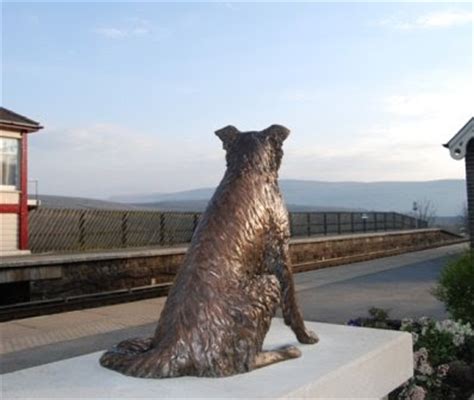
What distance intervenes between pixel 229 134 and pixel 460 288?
14.7ft

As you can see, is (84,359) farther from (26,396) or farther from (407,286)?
(407,286)

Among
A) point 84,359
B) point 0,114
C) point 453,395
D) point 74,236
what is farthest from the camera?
point 74,236

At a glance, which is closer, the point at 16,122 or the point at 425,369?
the point at 425,369

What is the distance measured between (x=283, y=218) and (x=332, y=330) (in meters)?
1.28

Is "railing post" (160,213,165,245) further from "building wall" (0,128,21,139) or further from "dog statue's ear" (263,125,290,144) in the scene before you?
"dog statue's ear" (263,125,290,144)

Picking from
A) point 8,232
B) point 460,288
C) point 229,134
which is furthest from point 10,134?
point 229,134

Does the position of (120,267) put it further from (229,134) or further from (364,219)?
(364,219)

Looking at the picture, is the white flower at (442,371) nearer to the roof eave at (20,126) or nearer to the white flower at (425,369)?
the white flower at (425,369)

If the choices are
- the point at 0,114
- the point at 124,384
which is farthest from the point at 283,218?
the point at 0,114

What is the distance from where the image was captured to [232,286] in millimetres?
3344

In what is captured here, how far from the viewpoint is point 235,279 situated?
11.1 ft

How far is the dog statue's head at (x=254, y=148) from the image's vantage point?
3.90 meters

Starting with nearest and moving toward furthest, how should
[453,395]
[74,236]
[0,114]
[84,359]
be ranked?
[84,359] < [453,395] < [0,114] < [74,236]

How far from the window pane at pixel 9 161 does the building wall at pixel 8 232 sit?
1.07 m
